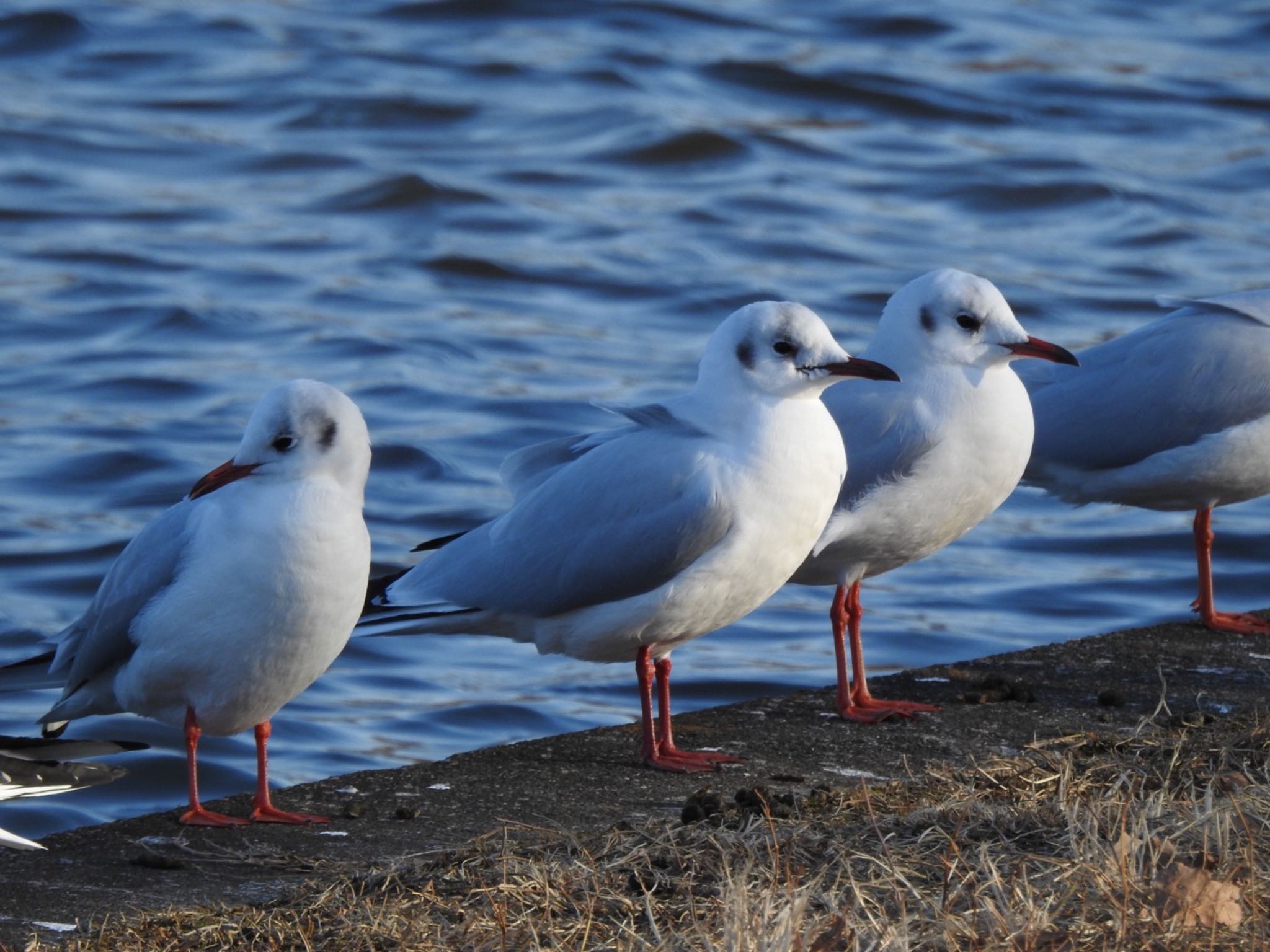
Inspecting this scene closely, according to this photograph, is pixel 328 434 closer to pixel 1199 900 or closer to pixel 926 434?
pixel 926 434

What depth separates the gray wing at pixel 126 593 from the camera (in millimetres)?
4969

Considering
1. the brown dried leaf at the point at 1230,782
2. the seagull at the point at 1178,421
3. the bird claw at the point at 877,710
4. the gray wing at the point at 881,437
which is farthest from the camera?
the seagull at the point at 1178,421

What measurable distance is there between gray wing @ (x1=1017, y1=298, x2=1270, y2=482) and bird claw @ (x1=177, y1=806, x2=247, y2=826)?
3330 mm

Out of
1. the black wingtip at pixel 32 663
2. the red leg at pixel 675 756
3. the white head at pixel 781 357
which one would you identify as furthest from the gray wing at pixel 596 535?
the black wingtip at pixel 32 663

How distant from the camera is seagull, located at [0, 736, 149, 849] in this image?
15.1 feet

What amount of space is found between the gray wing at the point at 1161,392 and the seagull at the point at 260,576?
9.68ft

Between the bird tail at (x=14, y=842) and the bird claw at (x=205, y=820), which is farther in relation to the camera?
the bird claw at (x=205, y=820)

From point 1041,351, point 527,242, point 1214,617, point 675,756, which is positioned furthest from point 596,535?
point 527,242

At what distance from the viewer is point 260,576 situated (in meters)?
4.74

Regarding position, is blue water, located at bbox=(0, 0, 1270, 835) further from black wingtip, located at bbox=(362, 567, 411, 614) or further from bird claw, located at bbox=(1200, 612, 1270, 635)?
bird claw, located at bbox=(1200, 612, 1270, 635)

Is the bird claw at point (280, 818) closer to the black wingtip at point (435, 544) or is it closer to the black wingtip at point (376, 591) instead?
the black wingtip at point (376, 591)

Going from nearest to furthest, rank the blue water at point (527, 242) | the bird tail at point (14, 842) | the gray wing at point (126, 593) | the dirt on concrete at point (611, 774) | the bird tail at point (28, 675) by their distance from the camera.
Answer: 1. the bird tail at point (14, 842)
2. the dirt on concrete at point (611, 774)
3. the gray wing at point (126, 593)
4. the bird tail at point (28, 675)
5. the blue water at point (527, 242)

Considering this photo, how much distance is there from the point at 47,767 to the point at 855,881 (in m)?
1.92

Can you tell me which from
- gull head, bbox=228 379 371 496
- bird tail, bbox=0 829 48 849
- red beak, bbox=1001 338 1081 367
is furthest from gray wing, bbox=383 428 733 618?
bird tail, bbox=0 829 48 849
